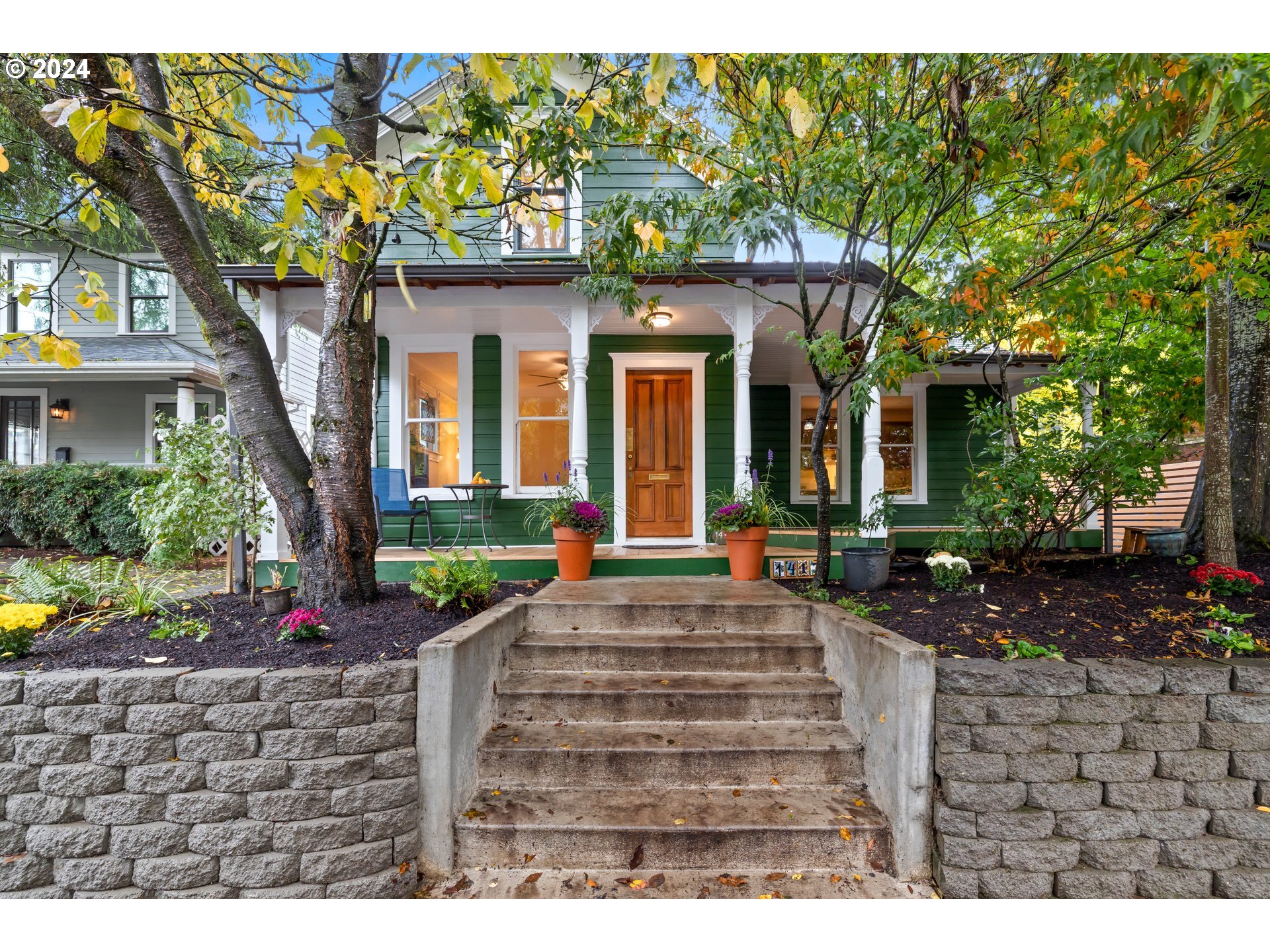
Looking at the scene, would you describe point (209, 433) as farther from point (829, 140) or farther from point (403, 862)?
point (829, 140)

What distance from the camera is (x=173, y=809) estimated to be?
80.0 inches

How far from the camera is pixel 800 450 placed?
7852 mm

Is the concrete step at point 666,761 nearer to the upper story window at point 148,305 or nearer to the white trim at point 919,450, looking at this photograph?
the white trim at point 919,450

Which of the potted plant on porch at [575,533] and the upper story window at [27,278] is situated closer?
the potted plant on porch at [575,533]

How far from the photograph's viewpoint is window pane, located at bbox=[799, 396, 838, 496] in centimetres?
774

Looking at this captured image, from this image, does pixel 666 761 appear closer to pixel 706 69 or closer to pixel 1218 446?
pixel 706 69

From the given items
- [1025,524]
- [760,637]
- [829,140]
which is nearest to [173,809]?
[760,637]

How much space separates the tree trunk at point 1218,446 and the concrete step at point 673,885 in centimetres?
322

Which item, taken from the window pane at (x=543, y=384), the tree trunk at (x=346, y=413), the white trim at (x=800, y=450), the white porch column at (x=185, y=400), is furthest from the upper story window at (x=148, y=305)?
the white trim at (x=800, y=450)

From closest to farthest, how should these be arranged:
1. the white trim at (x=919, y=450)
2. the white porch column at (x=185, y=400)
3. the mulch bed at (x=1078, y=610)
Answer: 1. the mulch bed at (x=1078, y=610)
2. the white trim at (x=919, y=450)
3. the white porch column at (x=185, y=400)

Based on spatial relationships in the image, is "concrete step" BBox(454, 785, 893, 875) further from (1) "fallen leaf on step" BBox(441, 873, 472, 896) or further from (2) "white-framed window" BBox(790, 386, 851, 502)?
(2) "white-framed window" BBox(790, 386, 851, 502)

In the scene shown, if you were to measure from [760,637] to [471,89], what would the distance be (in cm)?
317

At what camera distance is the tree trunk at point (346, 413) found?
9.99 feet

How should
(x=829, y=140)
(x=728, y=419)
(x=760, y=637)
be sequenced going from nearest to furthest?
(x=760, y=637) → (x=829, y=140) → (x=728, y=419)
